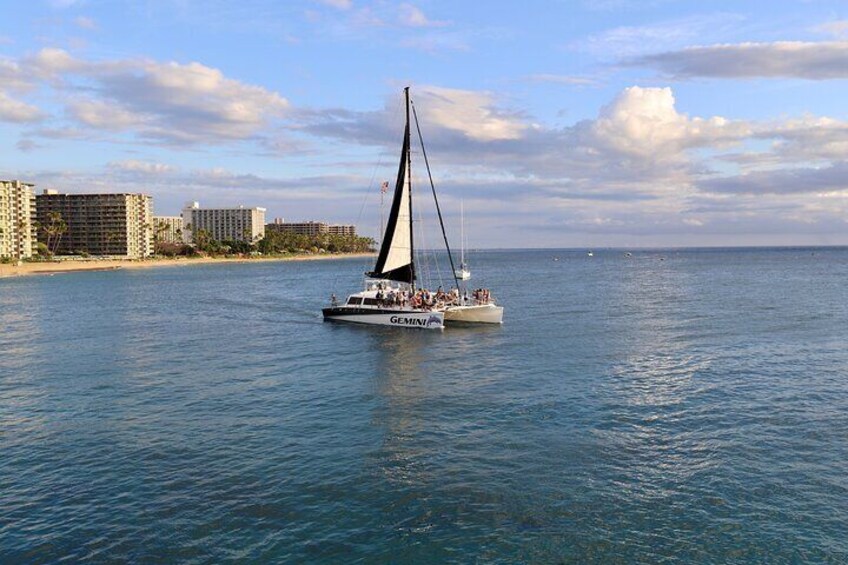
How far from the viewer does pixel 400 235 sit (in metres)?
63.6

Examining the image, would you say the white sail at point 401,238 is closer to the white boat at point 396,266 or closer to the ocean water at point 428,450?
the white boat at point 396,266

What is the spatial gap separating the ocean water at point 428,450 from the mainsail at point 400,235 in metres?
12.2

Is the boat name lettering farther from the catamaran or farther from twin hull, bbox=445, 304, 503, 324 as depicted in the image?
twin hull, bbox=445, 304, 503, 324

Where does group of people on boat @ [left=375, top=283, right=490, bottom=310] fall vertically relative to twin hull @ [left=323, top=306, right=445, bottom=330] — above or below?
above

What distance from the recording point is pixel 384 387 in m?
36.4

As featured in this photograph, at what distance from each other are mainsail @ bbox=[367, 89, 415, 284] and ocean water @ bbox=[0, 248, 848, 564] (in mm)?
12207

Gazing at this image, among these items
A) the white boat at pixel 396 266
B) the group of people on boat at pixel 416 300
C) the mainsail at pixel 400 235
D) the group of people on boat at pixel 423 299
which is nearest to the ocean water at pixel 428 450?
the group of people on boat at pixel 416 300

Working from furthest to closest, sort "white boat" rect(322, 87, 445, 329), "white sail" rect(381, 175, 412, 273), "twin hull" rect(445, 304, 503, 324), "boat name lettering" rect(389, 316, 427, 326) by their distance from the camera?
"white sail" rect(381, 175, 412, 273)
"white boat" rect(322, 87, 445, 329)
"twin hull" rect(445, 304, 503, 324)
"boat name lettering" rect(389, 316, 427, 326)

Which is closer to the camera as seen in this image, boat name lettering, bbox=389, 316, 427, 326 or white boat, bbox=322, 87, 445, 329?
boat name lettering, bbox=389, 316, 427, 326

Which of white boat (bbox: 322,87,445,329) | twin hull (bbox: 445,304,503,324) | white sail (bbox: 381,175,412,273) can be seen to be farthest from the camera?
white sail (bbox: 381,175,412,273)

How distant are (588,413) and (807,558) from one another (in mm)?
13417

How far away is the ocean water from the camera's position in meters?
17.8

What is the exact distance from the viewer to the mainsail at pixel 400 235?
63.1 m

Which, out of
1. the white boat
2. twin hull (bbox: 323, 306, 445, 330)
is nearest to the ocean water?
twin hull (bbox: 323, 306, 445, 330)
